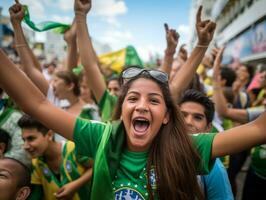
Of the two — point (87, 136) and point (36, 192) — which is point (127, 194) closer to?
point (87, 136)

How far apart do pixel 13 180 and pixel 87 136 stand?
2.44ft

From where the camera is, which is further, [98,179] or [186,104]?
[186,104]

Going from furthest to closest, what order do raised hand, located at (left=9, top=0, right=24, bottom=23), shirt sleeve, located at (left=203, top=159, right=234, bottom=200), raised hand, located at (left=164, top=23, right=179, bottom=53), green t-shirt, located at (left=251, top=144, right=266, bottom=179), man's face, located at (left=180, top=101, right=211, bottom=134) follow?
green t-shirt, located at (left=251, top=144, right=266, bottom=179)
raised hand, located at (left=164, top=23, right=179, bottom=53)
man's face, located at (left=180, top=101, right=211, bottom=134)
raised hand, located at (left=9, top=0, right=24, bottom=23)
shirt sleeve, located at (left=203, top=159, right=234, bottom=200)

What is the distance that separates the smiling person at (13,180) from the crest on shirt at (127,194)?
0.87 m

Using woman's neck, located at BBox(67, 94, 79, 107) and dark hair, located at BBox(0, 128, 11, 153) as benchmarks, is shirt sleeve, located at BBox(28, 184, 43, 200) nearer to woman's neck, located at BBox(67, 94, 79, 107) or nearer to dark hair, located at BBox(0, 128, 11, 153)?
dark hair, located at BBox(0, 128, 11, 153)

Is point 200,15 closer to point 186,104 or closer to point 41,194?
point 186,104

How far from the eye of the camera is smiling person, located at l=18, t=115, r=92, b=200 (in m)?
2.65

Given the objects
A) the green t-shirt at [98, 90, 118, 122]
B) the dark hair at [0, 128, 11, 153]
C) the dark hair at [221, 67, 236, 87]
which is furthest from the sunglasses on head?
the dark hair at [221, 67, 236, 87]

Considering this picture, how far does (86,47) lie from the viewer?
8.65 ft

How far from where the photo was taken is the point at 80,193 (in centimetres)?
285

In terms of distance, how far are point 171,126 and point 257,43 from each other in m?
14.5

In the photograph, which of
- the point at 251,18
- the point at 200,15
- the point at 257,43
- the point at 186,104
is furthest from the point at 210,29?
the point at 251,18

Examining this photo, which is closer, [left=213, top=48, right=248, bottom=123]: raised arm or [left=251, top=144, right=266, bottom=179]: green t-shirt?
[left=251, top=144, right=266, bottom=179]: green t-shirt

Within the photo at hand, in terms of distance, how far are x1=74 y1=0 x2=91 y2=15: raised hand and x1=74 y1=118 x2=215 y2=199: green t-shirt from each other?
105 cm
